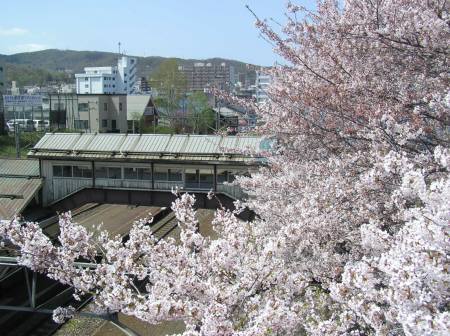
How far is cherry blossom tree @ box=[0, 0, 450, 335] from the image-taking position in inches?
132

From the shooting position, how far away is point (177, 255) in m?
5.41

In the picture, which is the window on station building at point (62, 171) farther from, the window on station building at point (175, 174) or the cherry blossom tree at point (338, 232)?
the cherry blossom tree at point (338, 232)

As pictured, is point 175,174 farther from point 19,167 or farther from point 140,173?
point 19,167

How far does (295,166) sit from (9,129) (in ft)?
199

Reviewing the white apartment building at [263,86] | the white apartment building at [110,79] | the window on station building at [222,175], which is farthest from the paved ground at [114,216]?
the white apartment building at [110,79]

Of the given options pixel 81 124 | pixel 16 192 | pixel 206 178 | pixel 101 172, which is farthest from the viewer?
pixel 81 124

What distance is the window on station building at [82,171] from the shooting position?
2234 centimetres

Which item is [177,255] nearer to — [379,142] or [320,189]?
[320,189]

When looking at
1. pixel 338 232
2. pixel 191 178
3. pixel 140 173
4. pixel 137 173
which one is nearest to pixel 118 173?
pixel 137 173

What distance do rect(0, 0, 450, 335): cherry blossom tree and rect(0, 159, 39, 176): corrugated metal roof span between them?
18.1 meters

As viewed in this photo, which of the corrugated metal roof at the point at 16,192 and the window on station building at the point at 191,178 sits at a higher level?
the window on station building at the point at 191,178

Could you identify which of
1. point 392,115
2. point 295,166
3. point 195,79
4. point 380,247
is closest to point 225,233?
point 380,247

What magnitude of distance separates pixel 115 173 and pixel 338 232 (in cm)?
1723

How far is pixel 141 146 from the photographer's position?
72.6 ft
